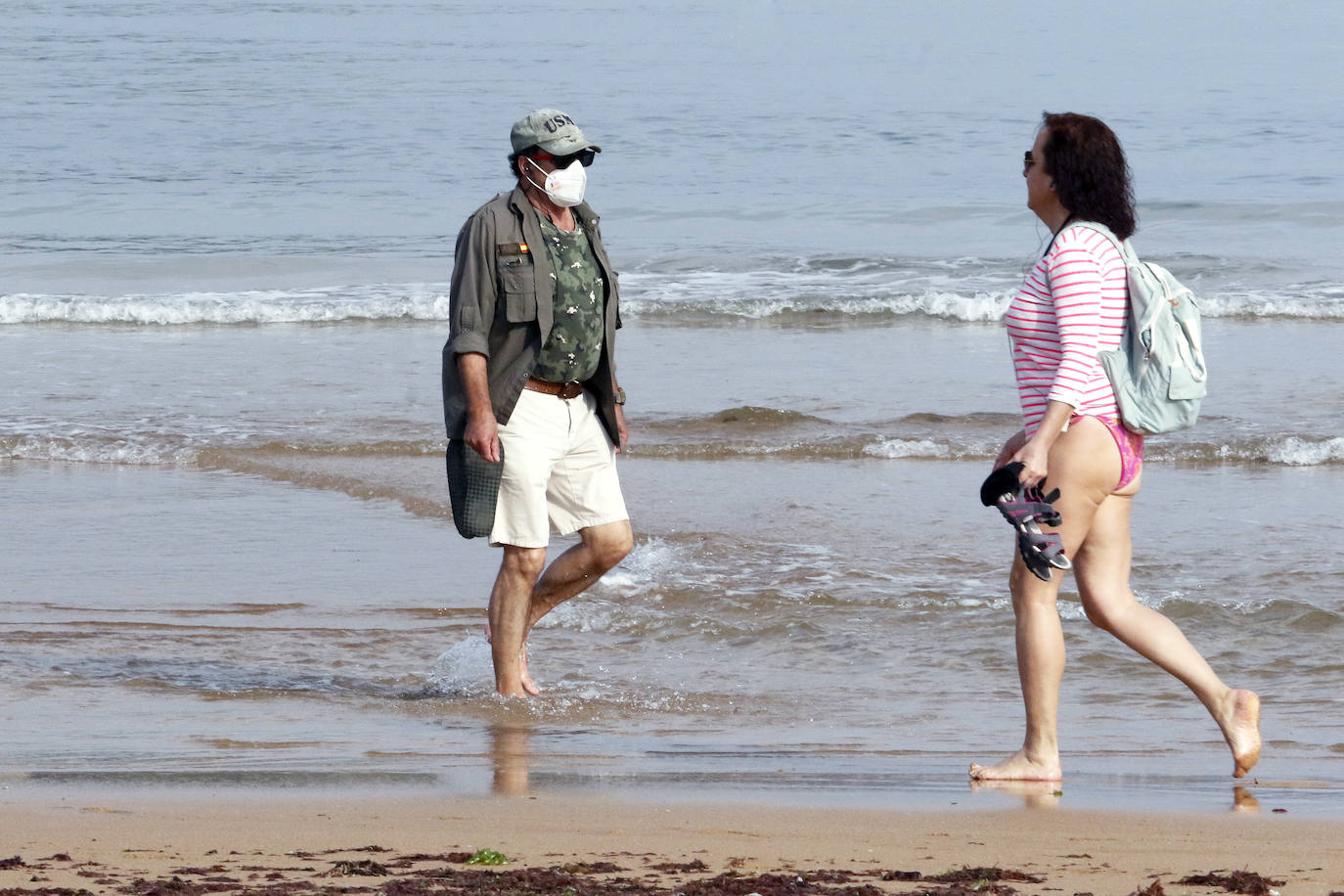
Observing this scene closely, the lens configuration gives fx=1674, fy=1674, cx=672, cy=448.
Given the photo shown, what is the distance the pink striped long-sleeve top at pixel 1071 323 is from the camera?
3.87m

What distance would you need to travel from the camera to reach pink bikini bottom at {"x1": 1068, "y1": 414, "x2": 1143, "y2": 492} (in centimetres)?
396

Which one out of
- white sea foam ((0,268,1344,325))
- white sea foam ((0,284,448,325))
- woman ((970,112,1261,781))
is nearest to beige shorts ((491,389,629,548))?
woman ((970,112,1261,781))

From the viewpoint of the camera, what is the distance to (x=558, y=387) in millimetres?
4871

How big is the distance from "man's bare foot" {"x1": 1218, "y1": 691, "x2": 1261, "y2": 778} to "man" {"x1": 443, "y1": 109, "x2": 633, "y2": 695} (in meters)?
1.84

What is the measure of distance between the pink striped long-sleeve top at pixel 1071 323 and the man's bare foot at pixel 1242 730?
76cm

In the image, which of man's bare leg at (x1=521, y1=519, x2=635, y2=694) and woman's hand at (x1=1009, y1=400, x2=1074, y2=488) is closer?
woman's hand at (x1=1009, y1=400, x2=1074, y2=488)

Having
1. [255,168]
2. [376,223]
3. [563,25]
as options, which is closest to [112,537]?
[376,223]

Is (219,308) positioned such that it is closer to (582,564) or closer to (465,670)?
(465,670)

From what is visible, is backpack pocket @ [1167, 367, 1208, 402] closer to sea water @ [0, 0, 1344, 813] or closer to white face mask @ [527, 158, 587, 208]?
sea water @ [0, 0, 1344, 813]

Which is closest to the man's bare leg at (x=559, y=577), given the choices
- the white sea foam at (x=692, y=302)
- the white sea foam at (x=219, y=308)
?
the white sea foam at (x=692, y=302)

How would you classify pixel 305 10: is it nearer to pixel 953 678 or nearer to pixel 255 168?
pixel 255 168

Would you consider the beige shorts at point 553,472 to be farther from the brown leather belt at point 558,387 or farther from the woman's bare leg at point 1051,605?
the woman's bare leg at point 1051,605

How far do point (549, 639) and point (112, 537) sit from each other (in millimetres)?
2684

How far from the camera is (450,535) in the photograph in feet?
25.6
